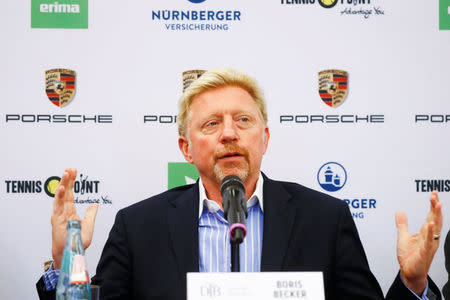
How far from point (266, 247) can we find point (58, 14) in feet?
6.17

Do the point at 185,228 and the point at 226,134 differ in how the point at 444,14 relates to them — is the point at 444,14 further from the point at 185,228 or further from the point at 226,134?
the point at 185,228

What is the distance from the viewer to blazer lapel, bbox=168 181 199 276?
194cm

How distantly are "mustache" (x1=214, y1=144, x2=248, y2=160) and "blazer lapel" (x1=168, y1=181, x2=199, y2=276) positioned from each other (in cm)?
28

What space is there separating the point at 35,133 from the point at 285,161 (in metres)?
1.43

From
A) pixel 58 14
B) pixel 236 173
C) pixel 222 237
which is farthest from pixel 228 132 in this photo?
pixel 58 14

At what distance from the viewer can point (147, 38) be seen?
2.87 metres

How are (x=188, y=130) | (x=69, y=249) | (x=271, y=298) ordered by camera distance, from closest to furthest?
(x=271, y=298), (x=69, y=249), (x=188, y=130)

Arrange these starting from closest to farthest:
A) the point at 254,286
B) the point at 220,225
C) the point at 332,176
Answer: the point at 254,286, the point at 220,225, the point at 332,176

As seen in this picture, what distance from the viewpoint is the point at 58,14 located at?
287cm

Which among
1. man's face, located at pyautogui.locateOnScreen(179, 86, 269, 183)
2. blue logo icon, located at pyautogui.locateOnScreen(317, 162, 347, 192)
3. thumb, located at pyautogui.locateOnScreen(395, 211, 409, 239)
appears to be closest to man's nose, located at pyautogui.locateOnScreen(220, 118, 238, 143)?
man's face, located at pyautogui.locateOnScreen(179, 86, 269, 183)

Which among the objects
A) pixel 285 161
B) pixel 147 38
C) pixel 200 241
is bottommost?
pixel 200 241

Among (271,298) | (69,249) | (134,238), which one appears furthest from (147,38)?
(271,298)

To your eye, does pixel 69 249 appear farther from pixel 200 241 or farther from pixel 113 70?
pixel 113 70

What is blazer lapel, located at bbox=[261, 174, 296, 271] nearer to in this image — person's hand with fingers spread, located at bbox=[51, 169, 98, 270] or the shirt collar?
the shirt collar
